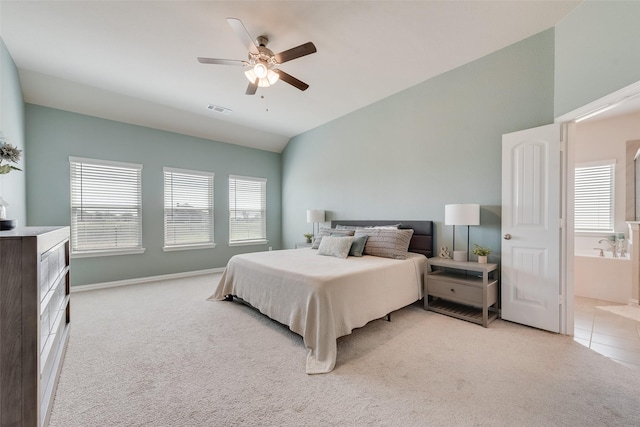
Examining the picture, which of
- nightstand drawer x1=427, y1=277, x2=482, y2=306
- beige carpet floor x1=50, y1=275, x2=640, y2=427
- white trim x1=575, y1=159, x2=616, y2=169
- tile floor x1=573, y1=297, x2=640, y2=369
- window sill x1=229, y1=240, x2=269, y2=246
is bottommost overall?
beige carpet floor x1=50, y1=275, x2=640, y2=427

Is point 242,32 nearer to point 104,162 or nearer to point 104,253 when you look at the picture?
point 104,162

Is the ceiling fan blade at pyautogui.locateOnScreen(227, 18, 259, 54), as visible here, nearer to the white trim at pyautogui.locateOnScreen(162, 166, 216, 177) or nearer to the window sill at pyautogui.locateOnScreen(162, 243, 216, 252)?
the white trim at pyautogui.locateOnScreen(162, 166, 216, 177)

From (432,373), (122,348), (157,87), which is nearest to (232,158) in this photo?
(157,87)

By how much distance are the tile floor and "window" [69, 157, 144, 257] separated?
20.3ft

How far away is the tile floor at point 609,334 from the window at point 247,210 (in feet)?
18.0

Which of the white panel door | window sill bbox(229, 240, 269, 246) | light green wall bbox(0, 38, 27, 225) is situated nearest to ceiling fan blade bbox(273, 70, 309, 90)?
the white panel door

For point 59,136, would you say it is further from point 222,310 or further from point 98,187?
point 222,310

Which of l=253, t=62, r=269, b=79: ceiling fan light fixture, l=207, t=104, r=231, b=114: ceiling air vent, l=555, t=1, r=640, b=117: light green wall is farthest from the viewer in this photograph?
l=207, t=104, r=231, b=114: ceiling air vent

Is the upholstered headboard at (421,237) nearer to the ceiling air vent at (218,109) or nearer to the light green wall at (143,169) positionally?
the ceiling air vent at (218,109)

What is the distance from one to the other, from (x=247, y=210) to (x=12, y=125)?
146 inches

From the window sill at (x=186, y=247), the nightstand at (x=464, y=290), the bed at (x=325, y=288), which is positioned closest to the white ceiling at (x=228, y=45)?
the bed at (x=325, y=288)

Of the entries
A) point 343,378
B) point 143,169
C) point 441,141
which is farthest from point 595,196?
point 143,169

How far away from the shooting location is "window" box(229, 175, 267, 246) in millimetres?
5820

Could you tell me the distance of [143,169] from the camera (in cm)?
467
